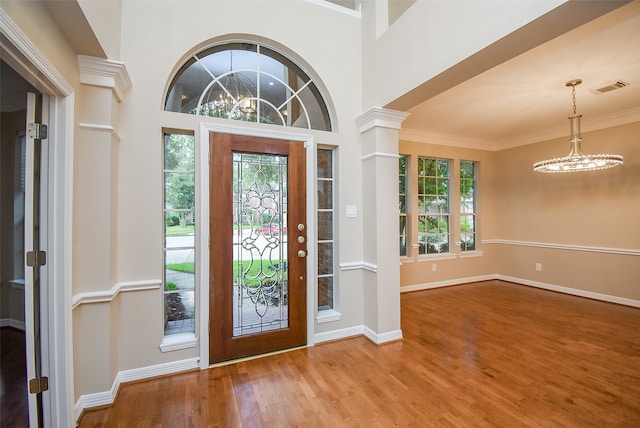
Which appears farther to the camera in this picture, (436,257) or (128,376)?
(436,257)

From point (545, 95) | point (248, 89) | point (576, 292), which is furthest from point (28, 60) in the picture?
point (576, 292)

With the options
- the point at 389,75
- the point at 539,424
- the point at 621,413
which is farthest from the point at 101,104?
the point at 621,413

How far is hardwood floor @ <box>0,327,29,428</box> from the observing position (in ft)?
5.80

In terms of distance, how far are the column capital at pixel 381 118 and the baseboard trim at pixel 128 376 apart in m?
2.78

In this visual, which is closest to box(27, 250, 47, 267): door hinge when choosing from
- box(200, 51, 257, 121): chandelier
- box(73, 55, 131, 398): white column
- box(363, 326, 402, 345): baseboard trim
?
box(73, 55, 131, 398): white column

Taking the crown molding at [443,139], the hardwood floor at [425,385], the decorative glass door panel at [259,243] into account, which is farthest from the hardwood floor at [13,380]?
the crown molding at [443,139]

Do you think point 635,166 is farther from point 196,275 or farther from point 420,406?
point 196,275

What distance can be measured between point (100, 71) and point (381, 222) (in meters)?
2.61

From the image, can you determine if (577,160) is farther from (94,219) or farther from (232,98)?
(94,219)

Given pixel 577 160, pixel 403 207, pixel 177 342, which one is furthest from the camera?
pixel 403 207

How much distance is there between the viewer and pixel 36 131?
1.62m

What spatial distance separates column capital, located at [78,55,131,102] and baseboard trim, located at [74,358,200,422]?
2156 mm

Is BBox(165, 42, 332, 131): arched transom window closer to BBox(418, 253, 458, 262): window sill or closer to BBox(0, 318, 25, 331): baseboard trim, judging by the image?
BBox(0, 318, 25, 331): baseboard trim

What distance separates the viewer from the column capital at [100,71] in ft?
6.21
